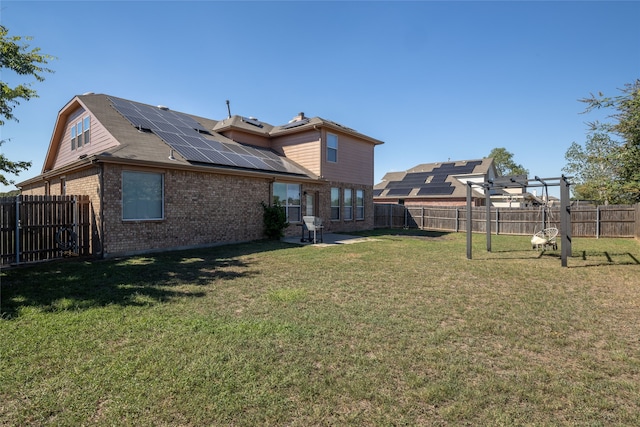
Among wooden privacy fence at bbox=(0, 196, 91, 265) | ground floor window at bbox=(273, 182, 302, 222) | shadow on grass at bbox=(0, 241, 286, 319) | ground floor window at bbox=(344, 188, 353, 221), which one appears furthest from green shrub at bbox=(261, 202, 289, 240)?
wooden privacy fence at bbox=(0, 196, 91, 265)

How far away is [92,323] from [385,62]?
12946mm

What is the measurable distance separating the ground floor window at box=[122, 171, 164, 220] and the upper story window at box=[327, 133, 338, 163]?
8.94m

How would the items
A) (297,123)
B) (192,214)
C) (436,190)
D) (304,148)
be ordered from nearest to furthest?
(192,214) < (304,148) < (297,123) < (436,190)

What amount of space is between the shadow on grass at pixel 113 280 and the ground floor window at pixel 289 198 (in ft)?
17.2

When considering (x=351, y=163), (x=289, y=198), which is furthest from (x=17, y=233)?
(x=351, y=163)

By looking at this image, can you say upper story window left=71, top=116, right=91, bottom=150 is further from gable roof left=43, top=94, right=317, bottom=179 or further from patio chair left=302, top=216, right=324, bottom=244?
patio chair left=302, top=216, right=324, bottom=244

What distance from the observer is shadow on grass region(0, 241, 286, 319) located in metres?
5.25

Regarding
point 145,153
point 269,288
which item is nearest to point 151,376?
point 269,288

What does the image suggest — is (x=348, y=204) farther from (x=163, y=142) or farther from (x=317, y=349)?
(x=317, y=349)

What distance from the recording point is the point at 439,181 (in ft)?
99.8

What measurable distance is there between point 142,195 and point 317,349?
30.7ft

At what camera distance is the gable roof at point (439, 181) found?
2851 cm

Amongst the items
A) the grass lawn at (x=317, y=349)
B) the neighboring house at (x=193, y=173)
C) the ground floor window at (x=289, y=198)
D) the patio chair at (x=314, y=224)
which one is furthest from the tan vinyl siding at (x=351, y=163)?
the grass lawn at (x=317, y=349)

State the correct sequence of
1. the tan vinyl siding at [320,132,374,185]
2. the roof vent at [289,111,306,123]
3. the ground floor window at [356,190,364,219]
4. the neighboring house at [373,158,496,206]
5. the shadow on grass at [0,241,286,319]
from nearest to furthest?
the shadow on grass at [0,241,286,319]
the tan vinyl siding at [320,132,374,185]
the ground floor window at [356,190,364,219]
the roof vent at [289,111,306,123]
the neighboring house at [373,158,496,206]
